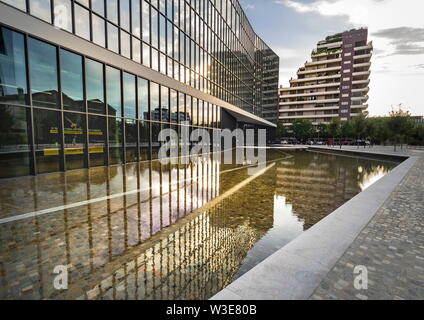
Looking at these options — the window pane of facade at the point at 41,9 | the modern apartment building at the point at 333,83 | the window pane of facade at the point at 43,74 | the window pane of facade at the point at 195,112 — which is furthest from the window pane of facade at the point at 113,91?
the modern apartment building at the point at 333,83

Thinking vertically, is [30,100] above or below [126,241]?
above

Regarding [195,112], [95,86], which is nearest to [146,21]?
[95,86]

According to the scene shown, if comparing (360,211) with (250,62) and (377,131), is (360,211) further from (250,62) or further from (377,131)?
(377,131)

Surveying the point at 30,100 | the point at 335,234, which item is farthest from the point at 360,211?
the point at 30,100

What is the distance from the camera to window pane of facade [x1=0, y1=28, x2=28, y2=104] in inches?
391

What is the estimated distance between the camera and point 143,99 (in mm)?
17391

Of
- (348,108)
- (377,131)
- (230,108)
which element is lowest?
(377,131)

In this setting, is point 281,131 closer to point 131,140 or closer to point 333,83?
point 333,83

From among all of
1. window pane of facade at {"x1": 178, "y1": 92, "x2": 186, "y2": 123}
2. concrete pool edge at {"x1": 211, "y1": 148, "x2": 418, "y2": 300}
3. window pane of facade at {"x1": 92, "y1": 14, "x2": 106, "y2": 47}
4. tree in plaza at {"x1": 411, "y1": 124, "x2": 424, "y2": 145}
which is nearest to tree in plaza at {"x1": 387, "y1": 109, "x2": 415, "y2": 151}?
tree in plaza at {"x1": 411, "y1": 124, "x2": 424, "y2": 145}

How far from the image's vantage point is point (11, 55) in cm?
1015

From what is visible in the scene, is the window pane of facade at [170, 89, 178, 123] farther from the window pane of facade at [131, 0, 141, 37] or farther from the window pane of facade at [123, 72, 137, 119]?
the window pane of facade at [131, 0, 141, 37]

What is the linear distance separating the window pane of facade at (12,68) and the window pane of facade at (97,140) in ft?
11.9

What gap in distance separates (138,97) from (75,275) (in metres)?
15.6

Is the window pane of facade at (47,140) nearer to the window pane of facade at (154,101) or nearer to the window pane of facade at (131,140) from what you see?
the window pane of facade at (131,140)
